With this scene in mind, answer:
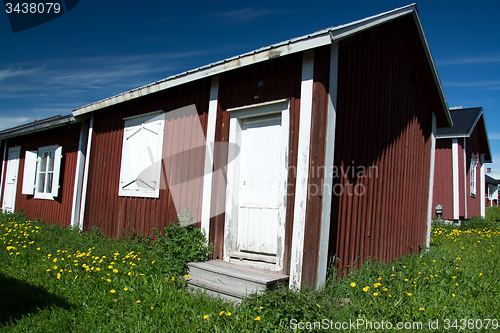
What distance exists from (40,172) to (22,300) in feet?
22.4

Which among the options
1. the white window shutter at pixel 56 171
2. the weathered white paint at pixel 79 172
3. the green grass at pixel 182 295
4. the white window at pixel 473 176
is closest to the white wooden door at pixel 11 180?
the white window shutter at pixel 56 171

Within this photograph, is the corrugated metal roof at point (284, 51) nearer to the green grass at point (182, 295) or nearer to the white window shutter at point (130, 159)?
Result: the white window shutter at point (130, 159)

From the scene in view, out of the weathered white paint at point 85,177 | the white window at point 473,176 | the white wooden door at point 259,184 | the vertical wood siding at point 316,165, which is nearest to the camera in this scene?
the vertical wood siding at point 316,165

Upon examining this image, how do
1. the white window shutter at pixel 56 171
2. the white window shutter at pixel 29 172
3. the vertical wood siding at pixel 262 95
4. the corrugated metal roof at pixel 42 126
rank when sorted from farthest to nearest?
the white window shutter at pixel 29 172 → the white window shutter at pixel 56 171 → the corrugated metal roof at pixel 42 126 → the vertical wood siding at pixel 262 95

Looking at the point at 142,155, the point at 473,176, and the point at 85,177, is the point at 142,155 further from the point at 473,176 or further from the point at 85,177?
the point at 473,176

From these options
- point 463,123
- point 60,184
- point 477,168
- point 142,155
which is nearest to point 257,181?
point 142,155

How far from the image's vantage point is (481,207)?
603 inches

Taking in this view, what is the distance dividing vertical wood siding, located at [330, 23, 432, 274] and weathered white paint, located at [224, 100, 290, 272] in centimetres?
70

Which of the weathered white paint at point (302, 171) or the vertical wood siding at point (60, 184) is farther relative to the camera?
the vertical wood siding at point (60, 184)

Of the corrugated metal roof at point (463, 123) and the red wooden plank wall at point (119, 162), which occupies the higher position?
the corrugated metal roof at point (463, 123)

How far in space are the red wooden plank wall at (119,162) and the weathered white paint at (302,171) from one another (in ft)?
6.02

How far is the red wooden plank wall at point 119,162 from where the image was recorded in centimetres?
571

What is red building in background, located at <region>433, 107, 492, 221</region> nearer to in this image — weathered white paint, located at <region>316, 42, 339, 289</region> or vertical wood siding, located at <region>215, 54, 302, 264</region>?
weathered white paint, located at <region>316, 42, 339, 289</region>

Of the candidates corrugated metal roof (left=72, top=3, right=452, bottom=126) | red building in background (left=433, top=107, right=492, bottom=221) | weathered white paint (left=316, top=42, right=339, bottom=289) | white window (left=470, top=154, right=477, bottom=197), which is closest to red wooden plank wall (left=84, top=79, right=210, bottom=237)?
corrugated metal roof (left=72, top=3, right=452, bottom=126)
